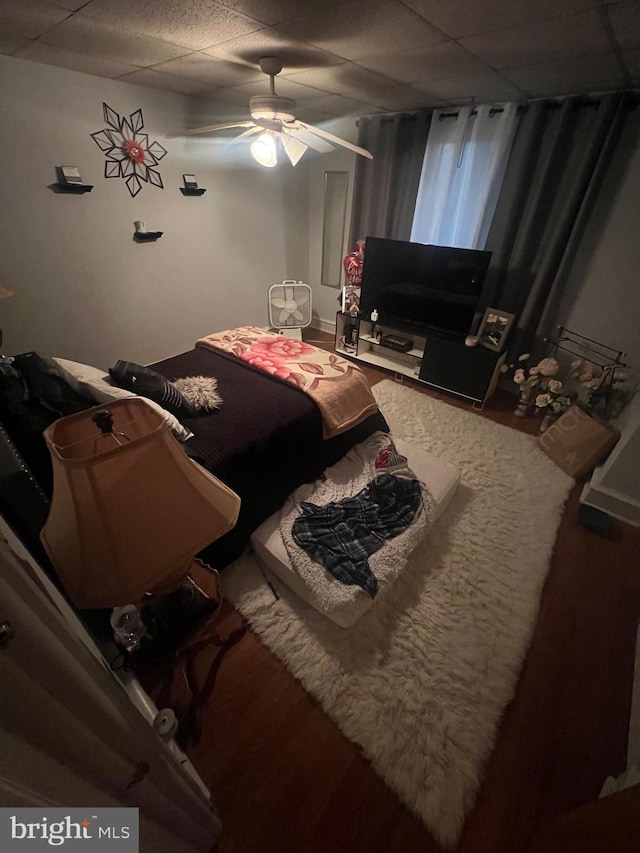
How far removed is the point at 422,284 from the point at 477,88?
130 centimetres

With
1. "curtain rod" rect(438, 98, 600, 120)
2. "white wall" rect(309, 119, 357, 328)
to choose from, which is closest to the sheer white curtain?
"curtain rod" rect(438, 98, 600, 120)

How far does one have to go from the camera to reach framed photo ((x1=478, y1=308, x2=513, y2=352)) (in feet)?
9.45

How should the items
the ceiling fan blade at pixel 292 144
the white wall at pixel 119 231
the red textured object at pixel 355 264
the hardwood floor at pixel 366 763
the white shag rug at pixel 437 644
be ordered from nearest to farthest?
the hardwood floor at pixel 366 763
the white shag rug at pixel 437 644
the ceiling fan blade at pixel 292 144
the white wall at pixel 119 231
the red textured object at pixel 355 264

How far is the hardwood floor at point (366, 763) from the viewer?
3.46ft

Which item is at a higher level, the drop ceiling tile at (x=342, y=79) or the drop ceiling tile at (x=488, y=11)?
the drop ceiling tile at (x=342, y=79)

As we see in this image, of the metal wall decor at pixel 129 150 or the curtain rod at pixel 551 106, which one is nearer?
the curtain rod at pixel 551 106

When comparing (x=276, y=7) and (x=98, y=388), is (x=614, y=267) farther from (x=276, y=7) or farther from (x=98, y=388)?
(x=98, y=388)

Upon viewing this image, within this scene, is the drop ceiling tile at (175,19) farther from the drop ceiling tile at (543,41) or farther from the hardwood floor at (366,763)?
the hardwood floor at (366,763)

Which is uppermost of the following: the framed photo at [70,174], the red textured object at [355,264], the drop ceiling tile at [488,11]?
the drop ceiling tile at [488,11]

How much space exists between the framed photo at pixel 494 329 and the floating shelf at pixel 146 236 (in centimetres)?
290

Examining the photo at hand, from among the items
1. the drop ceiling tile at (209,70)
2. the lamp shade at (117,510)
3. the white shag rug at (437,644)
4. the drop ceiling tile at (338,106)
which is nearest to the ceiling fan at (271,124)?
the drop ceiling tile at (209,70)

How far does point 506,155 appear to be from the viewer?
2.71m

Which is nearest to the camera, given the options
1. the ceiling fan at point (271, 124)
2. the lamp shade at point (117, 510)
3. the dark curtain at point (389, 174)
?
the lamp shade at point (117, 510)

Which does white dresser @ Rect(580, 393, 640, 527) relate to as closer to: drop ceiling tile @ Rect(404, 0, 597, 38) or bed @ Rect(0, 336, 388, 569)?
bed @ Rect(0, 336, 388, 569)
